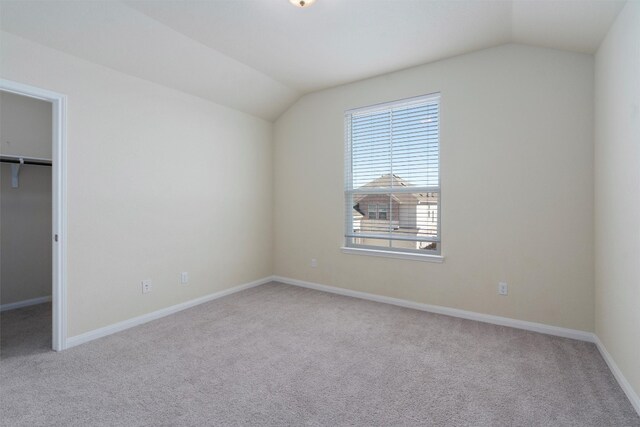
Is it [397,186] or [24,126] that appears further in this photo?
[397,186]

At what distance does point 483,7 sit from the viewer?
7.96ft

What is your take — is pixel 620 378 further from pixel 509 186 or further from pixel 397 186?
pixel 397 186

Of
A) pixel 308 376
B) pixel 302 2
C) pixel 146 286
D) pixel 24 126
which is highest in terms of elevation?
pixel 302 2

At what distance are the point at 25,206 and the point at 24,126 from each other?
2.97 feet

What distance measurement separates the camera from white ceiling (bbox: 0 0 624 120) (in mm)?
2311

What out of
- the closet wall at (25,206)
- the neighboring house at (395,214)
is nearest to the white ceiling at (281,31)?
the neighboring house at (395,214)

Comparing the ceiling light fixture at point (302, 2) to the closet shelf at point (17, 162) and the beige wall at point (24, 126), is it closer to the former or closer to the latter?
the closet shelf at point (17, 162)

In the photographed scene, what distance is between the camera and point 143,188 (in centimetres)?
320

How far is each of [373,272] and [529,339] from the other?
5.43ft

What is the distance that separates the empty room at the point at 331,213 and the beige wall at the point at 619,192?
0.03m

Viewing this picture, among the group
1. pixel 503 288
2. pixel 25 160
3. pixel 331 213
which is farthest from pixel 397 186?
pixel 25 160

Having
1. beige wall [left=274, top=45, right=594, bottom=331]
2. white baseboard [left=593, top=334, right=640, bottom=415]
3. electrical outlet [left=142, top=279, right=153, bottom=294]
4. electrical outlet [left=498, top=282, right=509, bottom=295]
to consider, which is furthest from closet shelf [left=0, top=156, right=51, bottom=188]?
white baseboard [left=593, top=334, right=640, bottom=415]

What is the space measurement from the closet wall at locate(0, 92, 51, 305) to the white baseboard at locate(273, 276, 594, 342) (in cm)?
321

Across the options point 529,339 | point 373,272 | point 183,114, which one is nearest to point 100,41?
point 183,114
